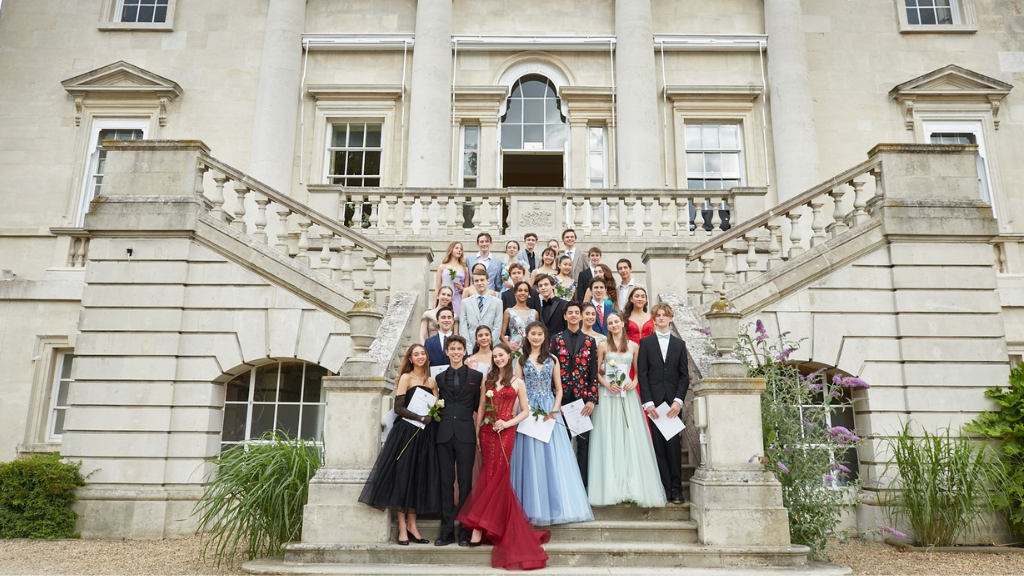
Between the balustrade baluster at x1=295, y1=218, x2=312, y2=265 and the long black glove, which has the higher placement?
the balustrade baluster at x1=295, y1=218, x2=312, y2=265

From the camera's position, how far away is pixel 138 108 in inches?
568

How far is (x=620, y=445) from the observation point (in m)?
6.37

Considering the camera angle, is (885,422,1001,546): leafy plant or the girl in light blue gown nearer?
the girl in light blue gown

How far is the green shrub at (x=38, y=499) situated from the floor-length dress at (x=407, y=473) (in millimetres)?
5249

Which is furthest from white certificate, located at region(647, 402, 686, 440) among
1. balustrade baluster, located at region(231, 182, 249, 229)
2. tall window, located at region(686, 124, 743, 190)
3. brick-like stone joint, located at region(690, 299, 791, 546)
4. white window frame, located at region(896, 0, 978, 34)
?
white window frame, located at region(896, 0, 978, 34)

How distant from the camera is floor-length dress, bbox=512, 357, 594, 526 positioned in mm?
5965

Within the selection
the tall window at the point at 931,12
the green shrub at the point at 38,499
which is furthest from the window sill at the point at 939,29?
the green shrub at the point at 38,499

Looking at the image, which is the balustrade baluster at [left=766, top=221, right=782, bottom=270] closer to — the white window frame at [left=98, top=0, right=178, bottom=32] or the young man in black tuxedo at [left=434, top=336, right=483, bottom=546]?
the young man in black tuxedo at [left=434, top=336, right=483, bottom=546]

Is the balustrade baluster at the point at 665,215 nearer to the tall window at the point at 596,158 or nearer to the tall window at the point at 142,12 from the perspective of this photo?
the tall window at the point at 596,158

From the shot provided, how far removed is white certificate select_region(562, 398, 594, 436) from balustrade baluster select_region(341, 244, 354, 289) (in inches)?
170

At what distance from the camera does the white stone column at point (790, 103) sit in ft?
44.3

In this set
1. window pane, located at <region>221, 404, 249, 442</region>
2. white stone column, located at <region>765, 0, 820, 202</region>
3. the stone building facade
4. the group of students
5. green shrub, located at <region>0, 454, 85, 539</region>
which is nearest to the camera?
the group of students

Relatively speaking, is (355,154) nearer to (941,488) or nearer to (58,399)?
(58,399)

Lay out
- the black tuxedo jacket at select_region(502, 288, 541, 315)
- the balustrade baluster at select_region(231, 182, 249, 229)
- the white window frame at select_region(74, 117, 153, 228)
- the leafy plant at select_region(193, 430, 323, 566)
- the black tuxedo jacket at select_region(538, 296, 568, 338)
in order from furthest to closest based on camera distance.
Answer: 1. the white window frame at select_region(74, 117, 153, 228)
2. the balustrade baluster at select_region(231, 182, 249, 229)
3. the black tuxedo jacket at select_region(502, 288, 541, 315)
4. the black tuxedo jacket at select_region(538, 296, 568, 338)
5. the leafy plant at select_region(193, 430, 323, 566)
